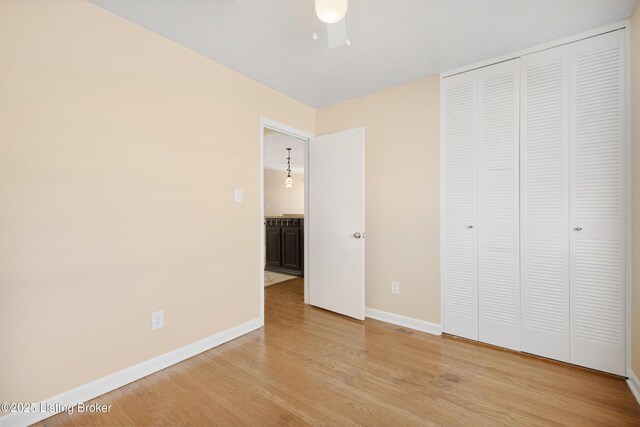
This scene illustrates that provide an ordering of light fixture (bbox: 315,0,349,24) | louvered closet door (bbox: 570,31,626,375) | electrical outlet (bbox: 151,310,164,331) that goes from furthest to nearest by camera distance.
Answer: electrical outlet (bbox: 151,310,164,331)
louvered closet door (bbox: 570,31,626,375)
light fixture (bbox: 315,0,349,24)

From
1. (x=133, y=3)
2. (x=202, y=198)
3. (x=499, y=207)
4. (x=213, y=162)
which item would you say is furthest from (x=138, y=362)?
(x=499, y=207)

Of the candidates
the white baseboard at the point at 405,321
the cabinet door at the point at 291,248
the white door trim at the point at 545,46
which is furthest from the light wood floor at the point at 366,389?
the cabinet door at the point at 291,248

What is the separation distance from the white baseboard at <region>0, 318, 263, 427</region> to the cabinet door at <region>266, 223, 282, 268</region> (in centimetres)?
262

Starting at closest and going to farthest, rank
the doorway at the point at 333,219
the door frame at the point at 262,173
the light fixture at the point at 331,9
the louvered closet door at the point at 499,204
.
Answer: the light fixture at the point at 331,9 < the louvered closet door at the point at 499,204 < the door frame at the point at 262,173 < the doorway at the point at 333,219

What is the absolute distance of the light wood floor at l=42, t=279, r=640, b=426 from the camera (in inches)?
62.5

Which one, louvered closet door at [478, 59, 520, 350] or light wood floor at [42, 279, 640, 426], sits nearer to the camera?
light wood floor at [42, 279, 640, 426]

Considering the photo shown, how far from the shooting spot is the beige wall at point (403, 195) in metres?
2.72

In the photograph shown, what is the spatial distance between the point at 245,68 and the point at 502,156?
7.49ft

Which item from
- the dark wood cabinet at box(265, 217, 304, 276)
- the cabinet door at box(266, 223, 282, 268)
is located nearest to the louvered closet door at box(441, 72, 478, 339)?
the dark wood cabinet at box(265, 217, 304, 276)

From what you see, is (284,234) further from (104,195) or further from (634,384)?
(634,384)

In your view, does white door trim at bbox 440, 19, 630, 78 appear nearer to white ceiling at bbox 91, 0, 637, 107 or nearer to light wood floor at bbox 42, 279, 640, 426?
white ceiling at bbox 91, 0, 637, 107

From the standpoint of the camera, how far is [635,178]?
1.82 meters

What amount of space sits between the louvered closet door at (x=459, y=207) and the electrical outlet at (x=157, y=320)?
2332 mm

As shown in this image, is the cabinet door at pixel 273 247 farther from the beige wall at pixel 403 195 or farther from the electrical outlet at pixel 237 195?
the electrical outlet at pixel 237 195
